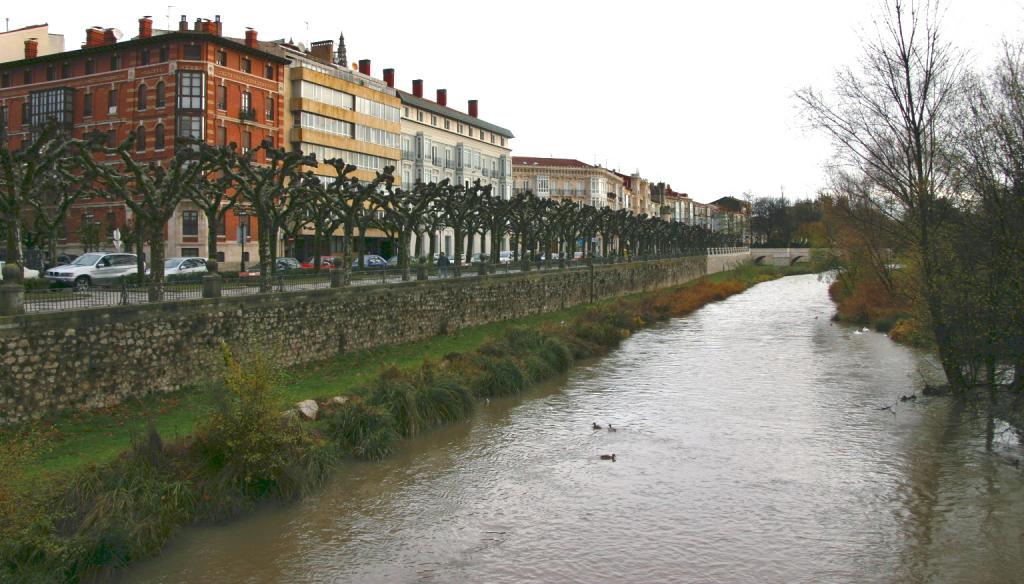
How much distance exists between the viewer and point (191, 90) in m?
51.8

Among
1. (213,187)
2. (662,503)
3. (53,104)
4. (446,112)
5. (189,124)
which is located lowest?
(662,503)

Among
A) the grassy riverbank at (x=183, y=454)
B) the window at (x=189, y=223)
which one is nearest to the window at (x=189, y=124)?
the window at (x=189, y=223)

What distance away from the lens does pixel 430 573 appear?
38.7 feet

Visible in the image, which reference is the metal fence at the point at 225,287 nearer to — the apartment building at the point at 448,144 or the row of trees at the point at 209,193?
the row of trees at the point at 209,193

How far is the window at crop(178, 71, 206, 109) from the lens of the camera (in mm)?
51719

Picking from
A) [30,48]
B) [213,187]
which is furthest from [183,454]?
[30,48]

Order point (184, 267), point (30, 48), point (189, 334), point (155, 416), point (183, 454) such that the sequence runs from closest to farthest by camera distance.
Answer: point (183, 454) < point (155, 416) < point (189, 334) < point (184, 267) < point (30, 48)

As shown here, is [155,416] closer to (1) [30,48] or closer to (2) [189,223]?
(2) [189,223]

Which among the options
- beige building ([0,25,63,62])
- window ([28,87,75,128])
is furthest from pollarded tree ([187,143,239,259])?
beige building ([0,25,63,62])

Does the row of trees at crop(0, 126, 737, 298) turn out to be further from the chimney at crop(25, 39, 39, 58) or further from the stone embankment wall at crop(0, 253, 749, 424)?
the chimney at crop(25, 39, 39, 58)

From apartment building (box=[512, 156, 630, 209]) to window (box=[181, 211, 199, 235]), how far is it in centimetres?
5840

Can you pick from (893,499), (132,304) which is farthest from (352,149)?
(893,499)

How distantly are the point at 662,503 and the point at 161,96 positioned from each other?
47648 mm

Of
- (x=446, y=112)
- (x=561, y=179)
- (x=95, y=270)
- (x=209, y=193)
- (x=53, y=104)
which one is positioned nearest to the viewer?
(x=95, y=270)
